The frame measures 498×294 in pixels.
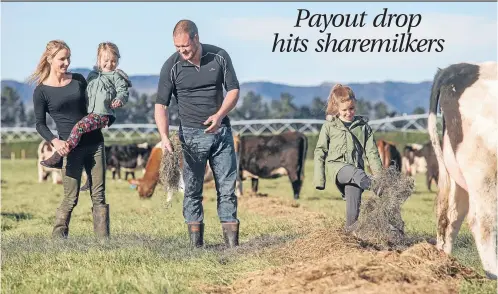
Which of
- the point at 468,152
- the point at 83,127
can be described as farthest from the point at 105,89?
the point at 468,152

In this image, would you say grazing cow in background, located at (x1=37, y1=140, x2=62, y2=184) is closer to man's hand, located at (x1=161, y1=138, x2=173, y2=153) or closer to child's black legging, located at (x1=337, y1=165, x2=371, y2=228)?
man's hand, located at (x1=161, y1=138, x2=173, y2=153)

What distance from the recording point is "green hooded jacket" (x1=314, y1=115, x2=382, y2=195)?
959 cm

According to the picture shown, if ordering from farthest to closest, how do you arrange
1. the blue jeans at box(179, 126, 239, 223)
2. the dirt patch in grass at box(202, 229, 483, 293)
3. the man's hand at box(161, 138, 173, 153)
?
1. the blue jeans at box(179, 126, 239, 223)
2. the man's hand at box(161, 138, 173, 153)
3. the dirt patch in grass at box(202, 229, 483, 293)

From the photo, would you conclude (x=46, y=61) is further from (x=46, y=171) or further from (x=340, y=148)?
(x=46, y=171)

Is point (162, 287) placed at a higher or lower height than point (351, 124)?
lower

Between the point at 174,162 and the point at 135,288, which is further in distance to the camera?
the point at 174,162

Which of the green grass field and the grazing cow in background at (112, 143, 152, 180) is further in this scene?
the grazing cow in background at (112, 143, 152, 180)

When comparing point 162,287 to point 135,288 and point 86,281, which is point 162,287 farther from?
point 86,281

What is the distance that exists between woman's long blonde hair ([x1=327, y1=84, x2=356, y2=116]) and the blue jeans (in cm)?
117

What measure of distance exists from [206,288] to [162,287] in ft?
1.27

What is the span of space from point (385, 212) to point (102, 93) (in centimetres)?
352

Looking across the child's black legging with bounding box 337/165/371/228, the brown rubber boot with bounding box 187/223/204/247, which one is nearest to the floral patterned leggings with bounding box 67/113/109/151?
the brown rubber boot with bounding box 187/223/204/247

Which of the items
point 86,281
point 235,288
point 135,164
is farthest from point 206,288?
point 135,164

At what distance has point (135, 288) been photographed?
6.80m
